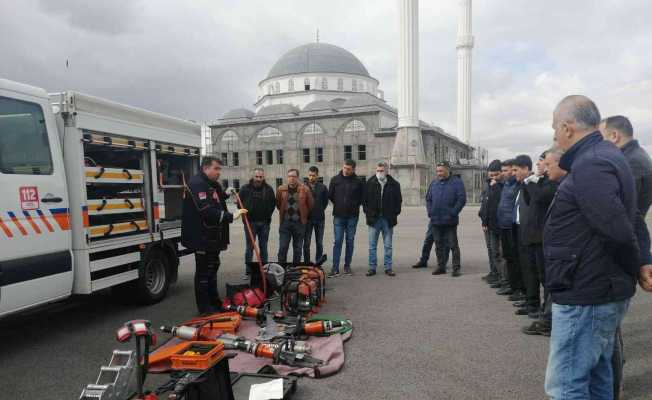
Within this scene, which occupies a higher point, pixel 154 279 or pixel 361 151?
pixel 361 151

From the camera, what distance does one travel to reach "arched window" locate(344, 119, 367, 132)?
5506cm

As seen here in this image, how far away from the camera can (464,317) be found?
6.05 metres

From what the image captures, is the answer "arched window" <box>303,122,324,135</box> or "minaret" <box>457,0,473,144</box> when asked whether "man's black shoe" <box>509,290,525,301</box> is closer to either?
"arched window" <box>303,122,324,135</box>

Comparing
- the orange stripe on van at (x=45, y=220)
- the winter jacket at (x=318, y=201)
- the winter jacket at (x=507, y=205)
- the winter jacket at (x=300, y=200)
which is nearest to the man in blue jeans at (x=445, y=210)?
the winter jacket at (x=507, y=205)

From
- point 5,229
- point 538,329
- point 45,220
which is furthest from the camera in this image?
point 538,329

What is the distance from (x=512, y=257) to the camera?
6.83 m

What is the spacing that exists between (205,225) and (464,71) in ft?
224

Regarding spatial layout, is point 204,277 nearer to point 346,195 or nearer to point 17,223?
point 17,223

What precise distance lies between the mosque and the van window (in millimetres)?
42325

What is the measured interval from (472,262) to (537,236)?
16.5 ft

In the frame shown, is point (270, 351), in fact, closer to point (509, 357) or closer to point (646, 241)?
point (509, 357)

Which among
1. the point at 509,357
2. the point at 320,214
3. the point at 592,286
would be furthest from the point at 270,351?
the point at 320,214

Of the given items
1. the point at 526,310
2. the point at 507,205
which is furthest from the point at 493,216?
the point at 526,310

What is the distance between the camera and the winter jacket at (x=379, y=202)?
8977 mm
